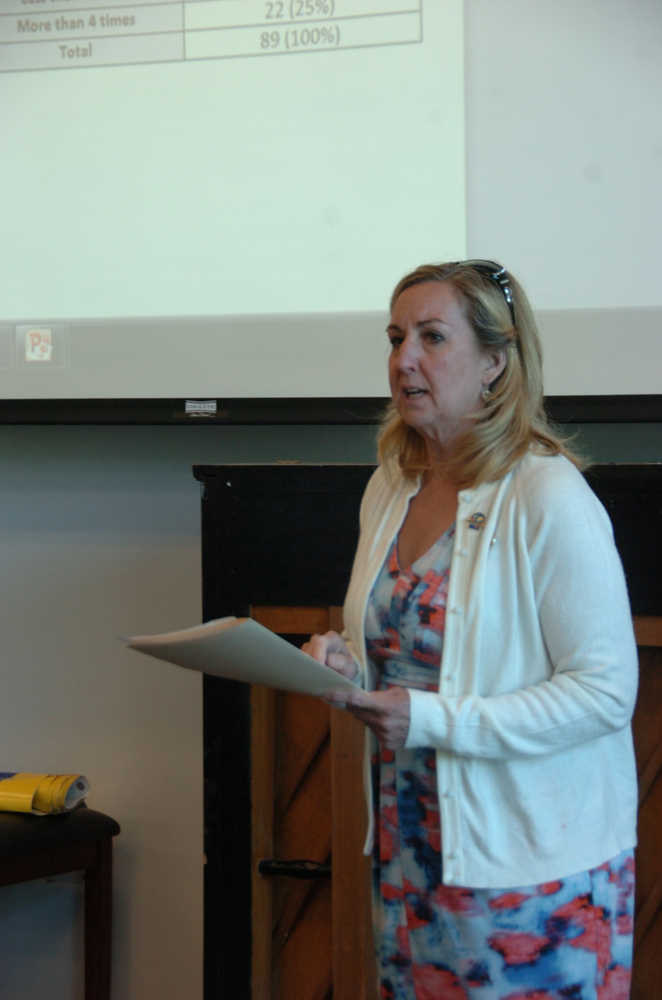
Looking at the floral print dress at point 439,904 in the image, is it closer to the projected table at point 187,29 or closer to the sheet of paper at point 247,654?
the sheet of paper at point 247,654

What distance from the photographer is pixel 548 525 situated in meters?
1.08

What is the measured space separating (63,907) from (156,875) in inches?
9.2

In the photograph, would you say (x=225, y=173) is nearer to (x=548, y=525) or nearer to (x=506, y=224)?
(x=506, y=224)

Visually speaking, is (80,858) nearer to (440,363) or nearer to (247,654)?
(247,654)

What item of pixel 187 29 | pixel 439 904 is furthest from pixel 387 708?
pixel 187 29

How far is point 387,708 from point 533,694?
157mm

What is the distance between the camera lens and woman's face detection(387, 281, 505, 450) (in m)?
1.22

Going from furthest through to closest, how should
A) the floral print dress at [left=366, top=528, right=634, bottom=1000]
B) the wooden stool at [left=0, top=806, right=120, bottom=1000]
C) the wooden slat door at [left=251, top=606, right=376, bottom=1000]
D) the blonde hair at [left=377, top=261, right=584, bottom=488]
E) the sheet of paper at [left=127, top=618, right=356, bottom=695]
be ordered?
the wooden stool at [left=0, top=806, right=120, bottom=1000] < the wooden slat door at [left=251, top=606, right=376, bottom=1000] < the blonde hair at [left=377, top=261, right=584, bottom=488] < the floral print dress at [left=366, top=528, right=634, bottom=1000] < the sheet of paper at [left=127, top=618, right=356, bottom=695]

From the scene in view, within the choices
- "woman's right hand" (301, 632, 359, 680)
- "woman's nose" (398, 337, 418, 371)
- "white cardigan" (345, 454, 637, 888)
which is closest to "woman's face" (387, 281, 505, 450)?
"woman's nose" (398, 337, 418, 371)

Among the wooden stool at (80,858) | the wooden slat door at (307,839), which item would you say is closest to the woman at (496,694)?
the wooden slat door at (307,839)

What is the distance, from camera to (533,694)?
3.51 ft

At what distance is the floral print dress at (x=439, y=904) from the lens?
1.09 metres

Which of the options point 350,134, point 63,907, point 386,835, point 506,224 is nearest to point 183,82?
point 350,134

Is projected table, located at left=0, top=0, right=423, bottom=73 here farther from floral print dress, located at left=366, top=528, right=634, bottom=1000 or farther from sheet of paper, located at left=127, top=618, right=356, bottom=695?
sheet of paper, located at left=127, top=618, right=356, bottom=695
